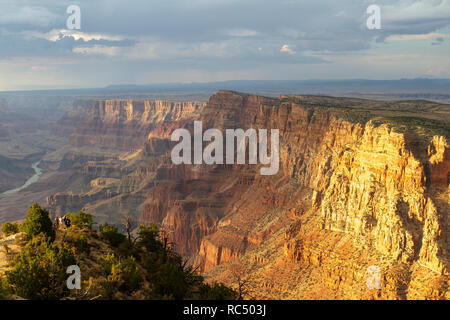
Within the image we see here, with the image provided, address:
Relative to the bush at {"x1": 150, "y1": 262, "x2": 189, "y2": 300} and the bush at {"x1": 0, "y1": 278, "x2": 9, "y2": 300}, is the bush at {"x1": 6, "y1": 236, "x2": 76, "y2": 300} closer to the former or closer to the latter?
the bush at {"x1": 0, "y1": 278, "x2": 9, "y2": 300}

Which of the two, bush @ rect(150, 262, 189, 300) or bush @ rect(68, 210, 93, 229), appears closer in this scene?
bush @ rect(150, 262, 189, 300)

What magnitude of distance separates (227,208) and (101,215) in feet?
160

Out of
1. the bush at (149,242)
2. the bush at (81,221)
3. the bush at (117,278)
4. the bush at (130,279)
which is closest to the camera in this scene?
the bush at (117,278)

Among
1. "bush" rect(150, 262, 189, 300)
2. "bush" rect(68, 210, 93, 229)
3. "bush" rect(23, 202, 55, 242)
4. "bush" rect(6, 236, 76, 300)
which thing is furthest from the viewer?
"bush" rect(68, 210, 93, 229)

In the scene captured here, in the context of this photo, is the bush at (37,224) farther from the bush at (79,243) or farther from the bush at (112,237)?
the bush at (112,237)

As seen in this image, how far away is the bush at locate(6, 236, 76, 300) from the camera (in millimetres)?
19766

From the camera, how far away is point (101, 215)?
11775 cm

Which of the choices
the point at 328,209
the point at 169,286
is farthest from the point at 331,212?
the point at 169,286

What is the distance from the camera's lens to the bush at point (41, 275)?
19.8m

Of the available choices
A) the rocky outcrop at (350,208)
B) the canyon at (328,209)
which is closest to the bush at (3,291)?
the canyon at (328,209)

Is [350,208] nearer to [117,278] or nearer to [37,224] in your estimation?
[117,278]


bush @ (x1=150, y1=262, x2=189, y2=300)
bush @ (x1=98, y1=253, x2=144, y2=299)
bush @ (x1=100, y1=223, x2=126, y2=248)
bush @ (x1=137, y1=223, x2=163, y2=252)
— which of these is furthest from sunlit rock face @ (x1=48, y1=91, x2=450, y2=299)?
bush @ (x1=98, y1=253, x2=144, y2=299)
